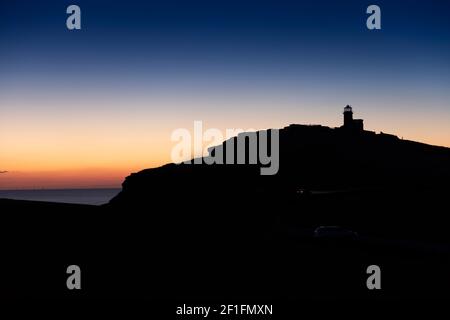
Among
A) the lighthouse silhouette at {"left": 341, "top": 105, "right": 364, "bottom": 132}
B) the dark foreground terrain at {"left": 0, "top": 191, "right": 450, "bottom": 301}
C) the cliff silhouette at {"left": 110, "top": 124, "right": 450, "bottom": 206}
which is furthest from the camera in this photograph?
the cliff silhouette at {"left": 110, "top": 124, "right": 450, "bottom": 206}

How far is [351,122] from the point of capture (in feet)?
263

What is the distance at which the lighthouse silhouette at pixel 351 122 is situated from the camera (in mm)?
72613

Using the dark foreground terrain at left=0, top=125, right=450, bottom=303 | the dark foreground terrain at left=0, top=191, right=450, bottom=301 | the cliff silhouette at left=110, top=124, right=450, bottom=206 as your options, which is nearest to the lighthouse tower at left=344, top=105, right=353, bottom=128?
the cliff silhouette at left=110, top=124, right=450, bottom=206

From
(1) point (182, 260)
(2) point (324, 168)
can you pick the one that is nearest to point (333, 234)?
(1) point (182, 260)

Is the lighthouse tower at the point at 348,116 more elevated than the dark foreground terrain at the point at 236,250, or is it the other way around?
the lighthouse tower at the point at 348,116

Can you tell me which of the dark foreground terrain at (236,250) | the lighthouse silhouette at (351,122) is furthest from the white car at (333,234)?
the lighthouse silhouette at (351,122)

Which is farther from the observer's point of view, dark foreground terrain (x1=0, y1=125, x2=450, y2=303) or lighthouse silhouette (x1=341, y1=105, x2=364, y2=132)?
lighthouse silhouette (x1=341, y1=105, x2=364, y2=132)

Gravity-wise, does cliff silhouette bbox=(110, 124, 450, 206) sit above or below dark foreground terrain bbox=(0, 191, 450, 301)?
above

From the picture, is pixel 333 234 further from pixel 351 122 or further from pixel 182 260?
pixel 351 122

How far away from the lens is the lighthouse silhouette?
72.6 m

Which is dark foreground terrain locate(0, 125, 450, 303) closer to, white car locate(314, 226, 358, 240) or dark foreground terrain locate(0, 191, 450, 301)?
dark foreground terrain locate(0, 191, 450, 301)

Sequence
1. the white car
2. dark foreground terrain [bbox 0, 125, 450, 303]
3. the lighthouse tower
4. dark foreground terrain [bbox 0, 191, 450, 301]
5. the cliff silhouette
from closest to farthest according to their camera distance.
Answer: dark foreground terrain [bbox 0, 191, 450, 301] → dark foreground terrain [bbox 0, 125, 450, 303] → the white car → the lighthouse tower → the cliff silhouette

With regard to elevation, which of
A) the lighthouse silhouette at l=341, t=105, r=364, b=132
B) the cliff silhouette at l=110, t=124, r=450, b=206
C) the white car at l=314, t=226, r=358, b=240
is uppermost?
the lighthouse silhouette at l=341, t=105, r=364, b=132

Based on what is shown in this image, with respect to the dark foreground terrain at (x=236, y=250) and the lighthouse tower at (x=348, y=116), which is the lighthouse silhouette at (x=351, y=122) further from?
the dark foreground terrain at (x=236, y=250)
